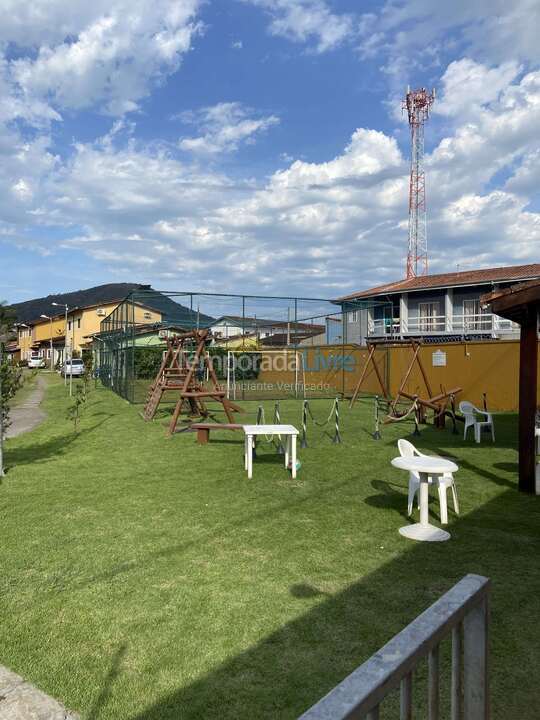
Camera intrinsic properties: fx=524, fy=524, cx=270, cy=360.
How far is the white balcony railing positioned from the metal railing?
82.2 feet

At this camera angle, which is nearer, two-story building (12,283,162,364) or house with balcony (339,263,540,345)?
house with balcony (339,263,540,345)

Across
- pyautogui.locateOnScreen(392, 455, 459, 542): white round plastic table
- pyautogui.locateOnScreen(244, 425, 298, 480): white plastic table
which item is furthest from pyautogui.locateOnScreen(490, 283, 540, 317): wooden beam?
pyautogui.locateOnScreen(244, 425, 298, 480): white plastic table

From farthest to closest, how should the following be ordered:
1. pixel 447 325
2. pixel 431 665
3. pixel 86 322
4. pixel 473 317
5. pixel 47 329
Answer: pixel 47 329, pixel 86 322, pixel 447 325, pixel 473 317, pixel 431 665

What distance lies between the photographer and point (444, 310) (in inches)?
1201

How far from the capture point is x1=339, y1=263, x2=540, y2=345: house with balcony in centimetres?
2744

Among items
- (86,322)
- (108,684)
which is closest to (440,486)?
(108,684)

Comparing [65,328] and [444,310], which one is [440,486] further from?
[65,328]

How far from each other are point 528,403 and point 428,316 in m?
25.1

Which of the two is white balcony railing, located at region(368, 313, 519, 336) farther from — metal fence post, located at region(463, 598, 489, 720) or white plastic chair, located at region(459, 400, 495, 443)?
metal fence post, located at region(463, 598, 489, 720)

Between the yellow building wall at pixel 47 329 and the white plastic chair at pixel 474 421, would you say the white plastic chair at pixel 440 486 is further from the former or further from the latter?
the yellow building wall at pixel 47 329

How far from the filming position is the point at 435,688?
4.36 ft

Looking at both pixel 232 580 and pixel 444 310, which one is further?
pixel 444 310

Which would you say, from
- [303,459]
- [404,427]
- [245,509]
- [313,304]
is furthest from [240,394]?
[245,509]

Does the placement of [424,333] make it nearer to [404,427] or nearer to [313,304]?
[313,304]
